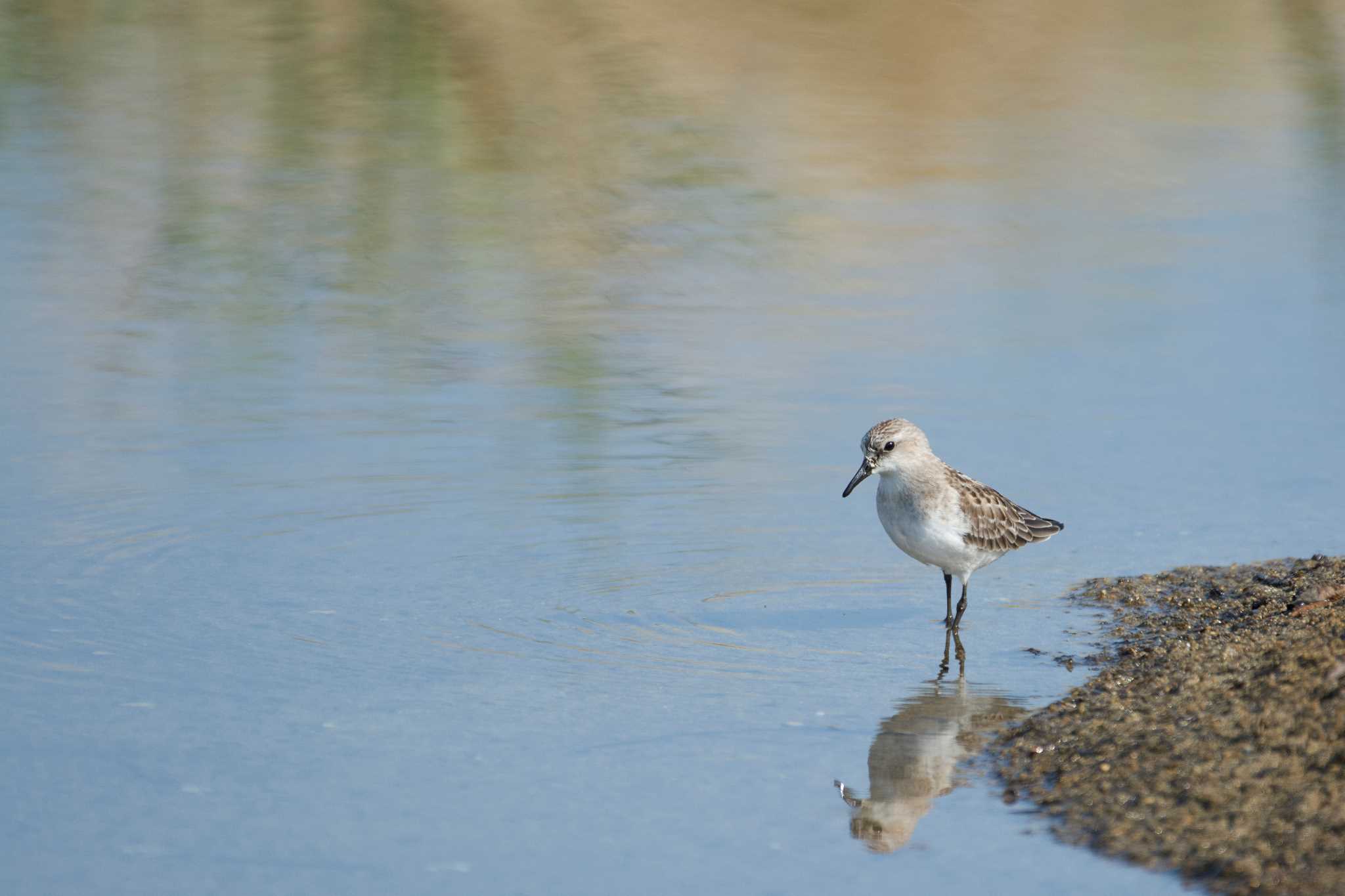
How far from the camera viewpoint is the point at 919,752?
6.64 meters

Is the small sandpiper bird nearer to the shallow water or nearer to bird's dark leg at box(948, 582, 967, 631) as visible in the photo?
bird's dark leg at box(948, 582, 967, 631)

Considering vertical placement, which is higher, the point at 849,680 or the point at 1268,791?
the point at 1268,791

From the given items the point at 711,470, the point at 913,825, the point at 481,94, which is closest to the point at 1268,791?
the point at 913,825

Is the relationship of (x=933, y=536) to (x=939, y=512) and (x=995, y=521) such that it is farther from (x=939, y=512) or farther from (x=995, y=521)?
(x=995, y=521)

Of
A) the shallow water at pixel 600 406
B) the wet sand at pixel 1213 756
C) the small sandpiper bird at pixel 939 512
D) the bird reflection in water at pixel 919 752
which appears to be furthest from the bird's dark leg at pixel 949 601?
the wet sand at pixel 1213 756

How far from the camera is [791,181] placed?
55.1 feet

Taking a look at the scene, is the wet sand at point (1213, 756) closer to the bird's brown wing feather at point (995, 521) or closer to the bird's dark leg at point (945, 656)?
the bird's dark leg at point (945, 656)

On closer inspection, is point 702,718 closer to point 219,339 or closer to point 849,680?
point 849,680

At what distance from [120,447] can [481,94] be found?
9363mm

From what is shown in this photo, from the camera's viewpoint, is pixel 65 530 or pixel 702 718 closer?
pixel 702 718

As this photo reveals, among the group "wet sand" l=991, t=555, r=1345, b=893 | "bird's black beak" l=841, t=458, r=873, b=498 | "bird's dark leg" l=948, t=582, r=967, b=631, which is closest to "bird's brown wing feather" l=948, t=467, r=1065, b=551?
"bird's dark leg" l=948, t=582, r=967, b=631

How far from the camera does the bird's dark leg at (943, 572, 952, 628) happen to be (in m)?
8.25

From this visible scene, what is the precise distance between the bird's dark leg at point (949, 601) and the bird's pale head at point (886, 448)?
0.57 meters

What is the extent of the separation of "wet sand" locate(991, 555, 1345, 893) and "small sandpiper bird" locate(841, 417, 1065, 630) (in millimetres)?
930
